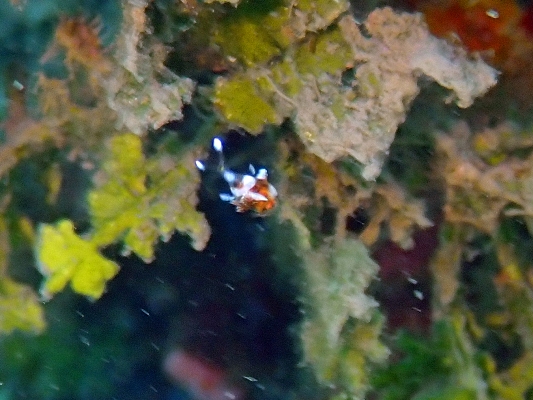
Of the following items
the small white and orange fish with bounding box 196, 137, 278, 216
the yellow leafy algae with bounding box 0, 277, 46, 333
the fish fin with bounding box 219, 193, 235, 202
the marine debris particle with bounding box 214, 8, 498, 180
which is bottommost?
the yellow leafy algae with bounding box 0, 277, 46, 333

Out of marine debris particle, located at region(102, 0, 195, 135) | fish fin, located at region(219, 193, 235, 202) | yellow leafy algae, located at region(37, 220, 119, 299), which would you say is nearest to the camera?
marine debris particle, located at region(102, 0, 195, 135)

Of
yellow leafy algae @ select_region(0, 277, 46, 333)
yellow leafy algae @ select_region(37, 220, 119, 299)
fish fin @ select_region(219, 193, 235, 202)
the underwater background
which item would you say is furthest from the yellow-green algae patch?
yellow leafy algae @ select_region(0, 277, 46, 333)

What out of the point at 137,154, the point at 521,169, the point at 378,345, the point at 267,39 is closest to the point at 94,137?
the point at 137,154

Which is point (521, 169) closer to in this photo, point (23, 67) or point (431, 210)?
point (431, 210)

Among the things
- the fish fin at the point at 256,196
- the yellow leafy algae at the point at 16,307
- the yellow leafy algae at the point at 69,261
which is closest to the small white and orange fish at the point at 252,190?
the fish fin at the point at 256,196

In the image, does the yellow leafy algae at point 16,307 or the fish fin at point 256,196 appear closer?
the fish fin at point 256,196

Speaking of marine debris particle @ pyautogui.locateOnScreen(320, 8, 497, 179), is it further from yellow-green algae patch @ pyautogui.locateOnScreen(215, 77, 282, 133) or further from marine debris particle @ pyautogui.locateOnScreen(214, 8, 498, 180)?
yellow-green algae patch @ pyautogui.locateOnScreen(215, 77, 282, 133)

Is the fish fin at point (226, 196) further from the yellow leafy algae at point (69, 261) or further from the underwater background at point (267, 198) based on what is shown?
the yellow leafy algae at point (69, 261)
